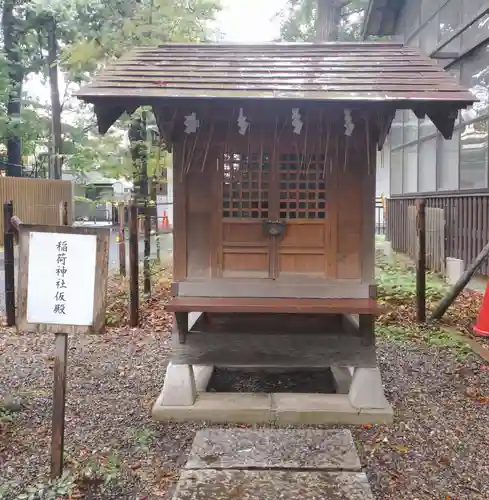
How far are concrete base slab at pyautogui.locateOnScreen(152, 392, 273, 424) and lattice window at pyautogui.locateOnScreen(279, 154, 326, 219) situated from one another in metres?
1.68

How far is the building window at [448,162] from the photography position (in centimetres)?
1046

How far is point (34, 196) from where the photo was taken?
59.9 feet

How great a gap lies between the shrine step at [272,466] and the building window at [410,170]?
34.7 ft

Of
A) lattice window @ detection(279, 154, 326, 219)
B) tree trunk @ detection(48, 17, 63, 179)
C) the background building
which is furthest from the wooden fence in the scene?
lattice window @ detection(279, 154, 326, 219)

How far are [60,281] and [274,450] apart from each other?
1.89 m

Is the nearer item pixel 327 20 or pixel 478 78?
pixel 478 78

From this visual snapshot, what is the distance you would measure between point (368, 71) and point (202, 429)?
11.0 feet

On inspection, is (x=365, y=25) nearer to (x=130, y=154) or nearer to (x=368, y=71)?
(x=130, y=154)

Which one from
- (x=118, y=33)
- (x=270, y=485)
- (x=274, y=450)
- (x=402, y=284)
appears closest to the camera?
(x=270, y=485)

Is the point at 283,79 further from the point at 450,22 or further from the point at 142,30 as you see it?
the point at 450,22

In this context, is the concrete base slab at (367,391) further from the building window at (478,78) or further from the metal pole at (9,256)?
the building window at (478,78)

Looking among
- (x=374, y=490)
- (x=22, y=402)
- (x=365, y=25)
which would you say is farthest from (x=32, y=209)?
(x=374, y=490)

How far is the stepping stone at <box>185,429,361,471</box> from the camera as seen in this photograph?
335 centimetres

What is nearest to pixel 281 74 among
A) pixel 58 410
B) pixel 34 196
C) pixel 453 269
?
pixel 58 410
